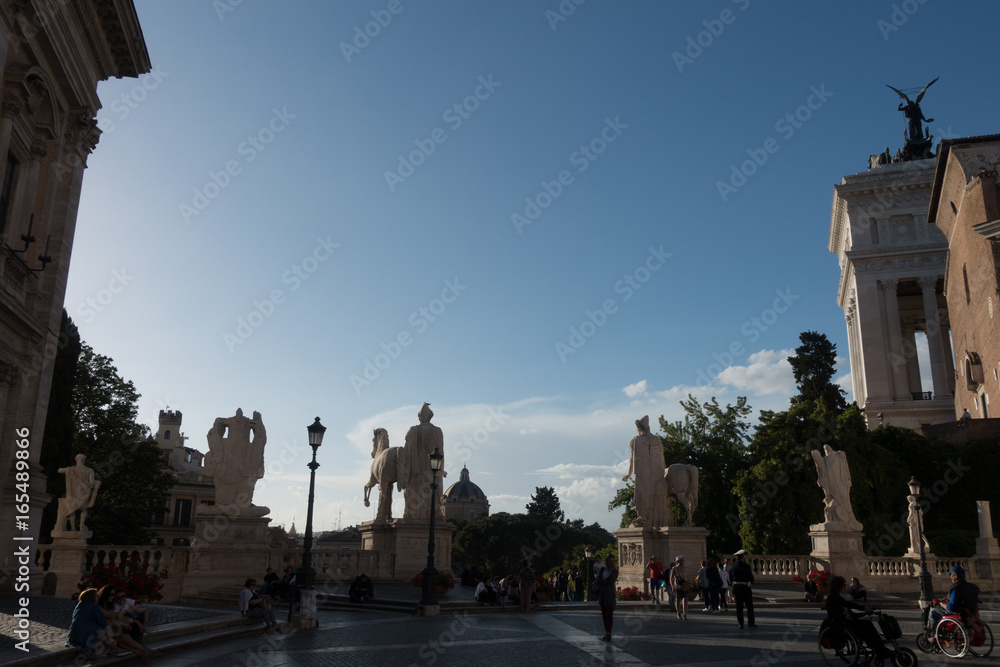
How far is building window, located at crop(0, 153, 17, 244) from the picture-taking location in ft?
56.6

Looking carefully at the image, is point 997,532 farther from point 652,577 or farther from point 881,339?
point 881,339

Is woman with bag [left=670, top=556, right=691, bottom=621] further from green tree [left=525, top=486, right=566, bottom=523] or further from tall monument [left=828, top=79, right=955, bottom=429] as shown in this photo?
green tree [left=525, top=486, right=566, bottom=523]

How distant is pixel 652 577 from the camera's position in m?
21.2

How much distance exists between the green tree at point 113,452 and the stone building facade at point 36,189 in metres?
24.5

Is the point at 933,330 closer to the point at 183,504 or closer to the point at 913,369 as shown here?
the point at 913,369

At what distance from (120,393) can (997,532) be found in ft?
144

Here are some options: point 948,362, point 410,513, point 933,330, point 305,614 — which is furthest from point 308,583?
point 948,362

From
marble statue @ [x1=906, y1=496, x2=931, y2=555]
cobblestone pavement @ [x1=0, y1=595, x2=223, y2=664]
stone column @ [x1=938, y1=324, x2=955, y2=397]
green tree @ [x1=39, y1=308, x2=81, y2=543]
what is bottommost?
cobblestone pavement @ [x1=0, y1=595, x2=223, y2=664]

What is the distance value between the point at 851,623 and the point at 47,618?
11.9m

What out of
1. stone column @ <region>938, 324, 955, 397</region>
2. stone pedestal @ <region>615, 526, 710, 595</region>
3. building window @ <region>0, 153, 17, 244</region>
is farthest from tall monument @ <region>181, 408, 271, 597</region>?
stone column @ <region>938, 324, 955, 397</region>

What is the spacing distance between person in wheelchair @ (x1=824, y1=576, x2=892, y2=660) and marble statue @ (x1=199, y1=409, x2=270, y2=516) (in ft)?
55.5

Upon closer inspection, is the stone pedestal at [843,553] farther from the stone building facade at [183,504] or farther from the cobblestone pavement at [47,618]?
the stone building facade at [183,504]

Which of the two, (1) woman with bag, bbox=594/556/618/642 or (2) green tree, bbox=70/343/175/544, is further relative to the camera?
(2) green tree, bbox=70/343/175/544

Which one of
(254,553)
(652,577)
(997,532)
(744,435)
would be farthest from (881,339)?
(254,553)
